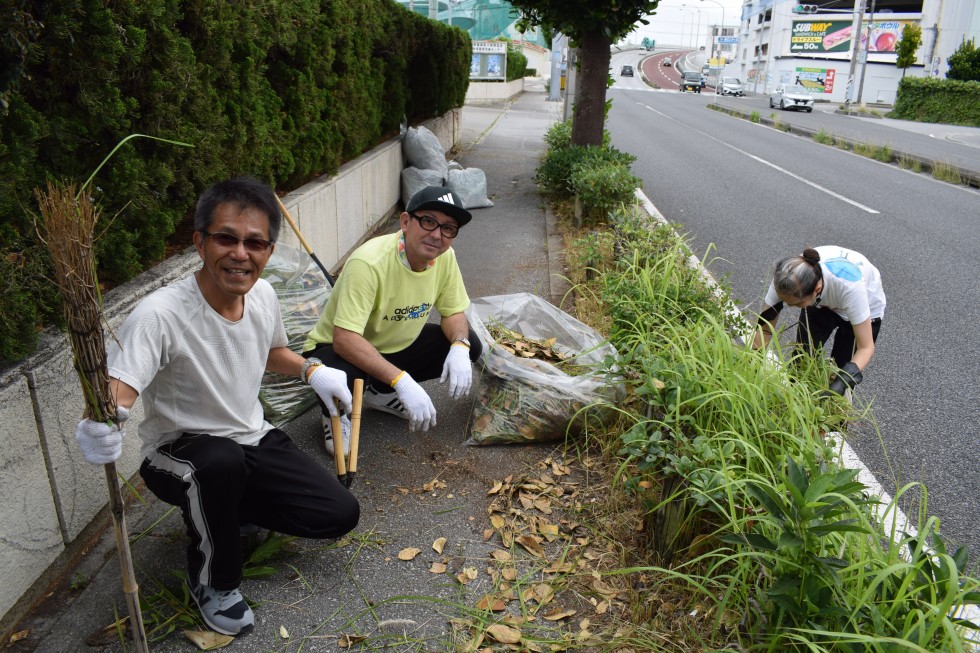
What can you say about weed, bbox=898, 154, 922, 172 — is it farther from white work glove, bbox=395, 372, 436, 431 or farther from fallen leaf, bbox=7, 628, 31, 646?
fallen leaf, bbox=7, 628, 31, 646

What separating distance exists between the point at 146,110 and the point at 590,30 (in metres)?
7.40

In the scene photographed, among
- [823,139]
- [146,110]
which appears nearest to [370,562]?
[146,110]

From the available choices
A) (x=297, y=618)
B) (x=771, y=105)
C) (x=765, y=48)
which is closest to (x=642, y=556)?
(x=297, y=618)

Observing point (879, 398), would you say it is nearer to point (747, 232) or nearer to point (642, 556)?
point (642, 556)

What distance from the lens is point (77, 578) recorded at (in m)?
2.66

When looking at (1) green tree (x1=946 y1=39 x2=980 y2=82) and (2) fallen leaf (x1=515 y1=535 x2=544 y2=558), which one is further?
(1) green tree (x1=946 y1=39 x2=980 y2=82)

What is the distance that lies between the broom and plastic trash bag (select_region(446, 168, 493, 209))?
7.77 meters

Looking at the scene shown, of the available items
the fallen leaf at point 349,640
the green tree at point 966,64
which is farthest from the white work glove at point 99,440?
the green tree at point 966,64

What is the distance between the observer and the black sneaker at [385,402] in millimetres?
3941

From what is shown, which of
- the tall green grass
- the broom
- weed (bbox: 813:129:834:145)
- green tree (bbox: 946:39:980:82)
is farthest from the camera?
green tree (bbox: 946:39:980:82)

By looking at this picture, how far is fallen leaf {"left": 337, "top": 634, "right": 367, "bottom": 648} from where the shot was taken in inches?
95.7

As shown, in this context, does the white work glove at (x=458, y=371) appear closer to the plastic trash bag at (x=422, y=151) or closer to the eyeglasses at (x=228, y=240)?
the eyeglasses at (x=228, y=240)

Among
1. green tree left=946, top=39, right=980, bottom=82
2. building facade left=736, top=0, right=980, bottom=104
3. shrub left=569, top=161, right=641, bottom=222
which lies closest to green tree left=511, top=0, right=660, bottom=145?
shrub left=569, top=161, right=641, bottom=222

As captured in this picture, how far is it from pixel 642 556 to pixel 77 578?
2.13 metres
